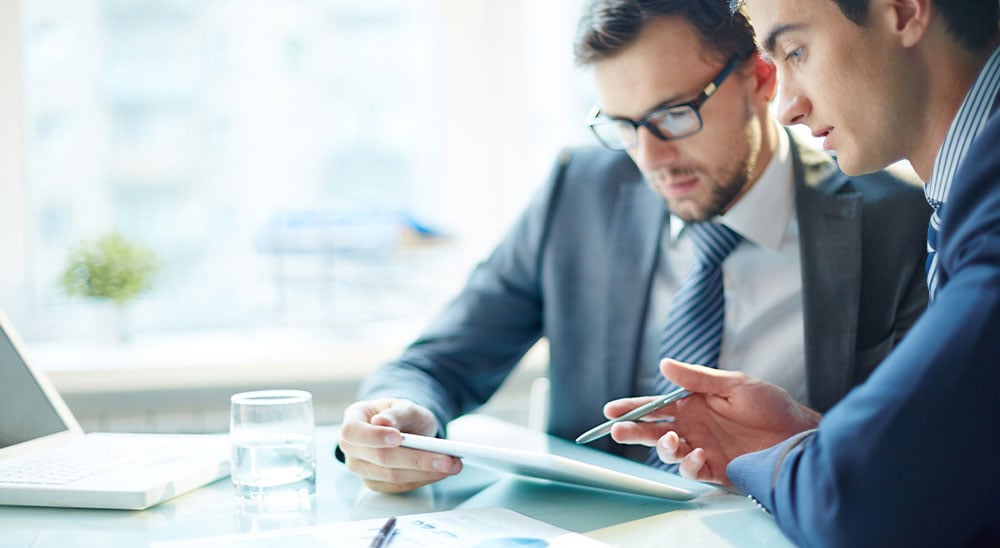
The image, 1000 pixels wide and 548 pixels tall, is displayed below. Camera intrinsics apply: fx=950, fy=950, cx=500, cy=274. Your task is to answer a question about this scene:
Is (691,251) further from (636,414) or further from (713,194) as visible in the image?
(636,414)

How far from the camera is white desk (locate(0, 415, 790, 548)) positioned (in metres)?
1.04

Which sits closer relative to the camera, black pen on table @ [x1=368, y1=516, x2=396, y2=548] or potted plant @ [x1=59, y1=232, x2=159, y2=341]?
black pen on table @ [x1=368, y1=516, x2=396, y2=548]

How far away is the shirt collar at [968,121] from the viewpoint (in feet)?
3.40

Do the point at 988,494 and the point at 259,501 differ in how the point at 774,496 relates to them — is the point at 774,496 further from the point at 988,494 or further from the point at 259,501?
the point at 259,501

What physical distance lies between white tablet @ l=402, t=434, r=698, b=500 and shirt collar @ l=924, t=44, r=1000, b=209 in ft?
1.55

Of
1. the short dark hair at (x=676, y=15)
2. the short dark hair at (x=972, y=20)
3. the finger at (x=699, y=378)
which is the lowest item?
the finger at (x=699, y=378)

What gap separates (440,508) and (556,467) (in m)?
0.17

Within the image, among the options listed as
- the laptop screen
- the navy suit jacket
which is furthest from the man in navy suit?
the laptop screen

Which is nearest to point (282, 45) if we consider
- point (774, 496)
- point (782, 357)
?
point (782, 357)

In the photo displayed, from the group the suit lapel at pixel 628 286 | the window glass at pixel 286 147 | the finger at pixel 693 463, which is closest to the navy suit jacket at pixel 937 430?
the finger at pixel 693 463

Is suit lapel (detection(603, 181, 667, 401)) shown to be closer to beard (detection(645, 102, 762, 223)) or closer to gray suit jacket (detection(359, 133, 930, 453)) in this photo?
gray suit jacket (detection(359, 133, 930, 453))

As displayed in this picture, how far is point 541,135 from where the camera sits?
3.14 m

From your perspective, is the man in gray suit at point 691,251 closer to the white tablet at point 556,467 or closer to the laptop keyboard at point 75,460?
the white tablet at point 556,467

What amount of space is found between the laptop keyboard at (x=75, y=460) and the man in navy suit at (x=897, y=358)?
2.26 feet
